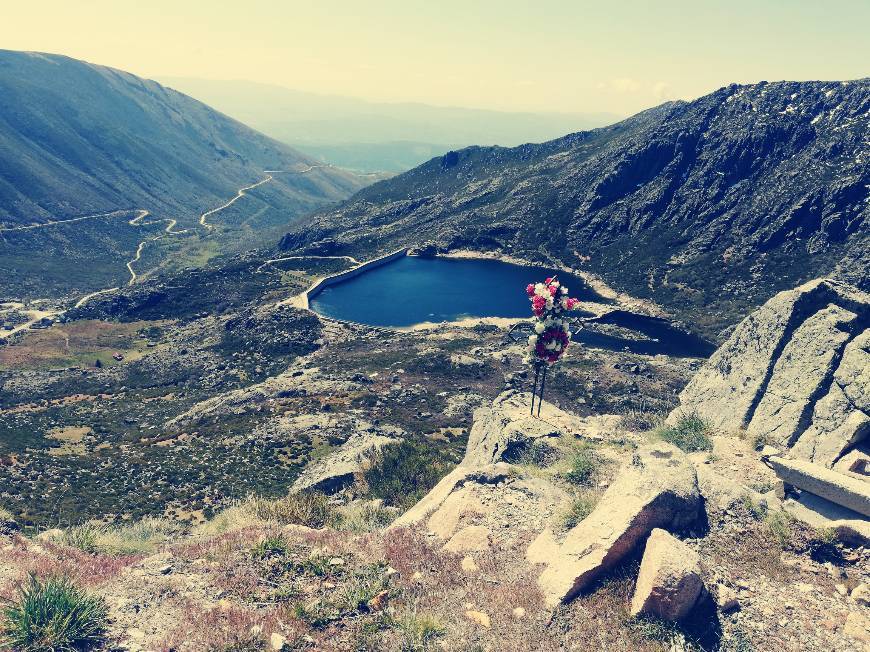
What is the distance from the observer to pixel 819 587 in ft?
42.1

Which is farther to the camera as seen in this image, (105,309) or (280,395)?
(105,309)

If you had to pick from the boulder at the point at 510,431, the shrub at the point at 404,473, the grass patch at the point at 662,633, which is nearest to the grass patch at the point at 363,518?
the shrub at the point at 404,473

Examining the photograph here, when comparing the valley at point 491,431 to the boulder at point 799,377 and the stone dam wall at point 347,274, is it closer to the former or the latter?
the boulder at point 799,377

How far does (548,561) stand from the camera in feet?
48.8

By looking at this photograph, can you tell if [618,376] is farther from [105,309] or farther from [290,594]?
[105,309]

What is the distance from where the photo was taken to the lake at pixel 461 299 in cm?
9294

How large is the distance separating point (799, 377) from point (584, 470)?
15.1m

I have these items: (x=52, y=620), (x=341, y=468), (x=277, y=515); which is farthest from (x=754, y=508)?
(x=341, y=468)

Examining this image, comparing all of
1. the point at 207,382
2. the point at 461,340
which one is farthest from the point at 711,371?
the point at 207,382

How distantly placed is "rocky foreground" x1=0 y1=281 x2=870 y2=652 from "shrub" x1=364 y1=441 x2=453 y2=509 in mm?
5297

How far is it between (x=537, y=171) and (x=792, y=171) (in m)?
75.4

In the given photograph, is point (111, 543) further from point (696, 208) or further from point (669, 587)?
point (696, 208)

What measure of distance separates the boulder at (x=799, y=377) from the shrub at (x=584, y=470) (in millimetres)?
7489

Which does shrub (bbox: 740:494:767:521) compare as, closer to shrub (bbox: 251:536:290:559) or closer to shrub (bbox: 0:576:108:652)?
shrub (bbox: 251:536:290:559)
